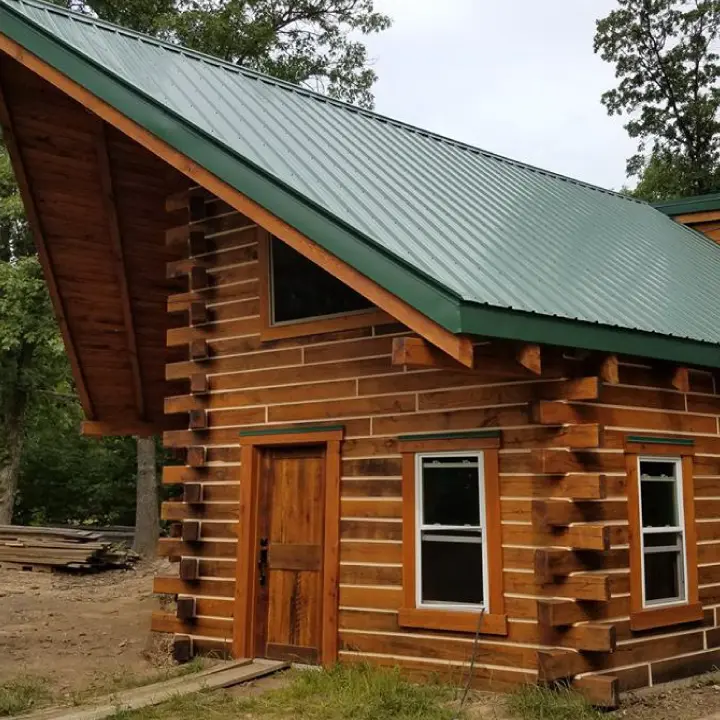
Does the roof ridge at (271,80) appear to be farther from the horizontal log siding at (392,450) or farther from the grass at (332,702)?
the grass at (332,702)

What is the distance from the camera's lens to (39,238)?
11.5 meters

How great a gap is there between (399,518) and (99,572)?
12273 mm

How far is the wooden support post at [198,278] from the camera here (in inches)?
418

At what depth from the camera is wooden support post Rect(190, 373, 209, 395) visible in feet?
33.9

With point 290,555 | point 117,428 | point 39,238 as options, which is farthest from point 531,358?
point 117,428

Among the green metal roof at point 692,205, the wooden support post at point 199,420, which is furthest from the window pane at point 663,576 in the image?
the green metal roof at point 692,205

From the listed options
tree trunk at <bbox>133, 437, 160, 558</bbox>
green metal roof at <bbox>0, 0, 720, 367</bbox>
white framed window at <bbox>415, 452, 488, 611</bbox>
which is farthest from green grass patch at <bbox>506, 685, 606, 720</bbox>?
tree trunk at <bbox>133, 437, 160, 558</bbox>

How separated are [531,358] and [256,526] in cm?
383

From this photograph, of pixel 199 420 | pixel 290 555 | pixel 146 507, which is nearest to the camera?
pixel 290 555

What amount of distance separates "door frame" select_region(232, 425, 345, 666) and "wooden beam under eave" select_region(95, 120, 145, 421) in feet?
11.4

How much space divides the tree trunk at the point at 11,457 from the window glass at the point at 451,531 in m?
18.8

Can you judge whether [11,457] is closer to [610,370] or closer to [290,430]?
[290,430]

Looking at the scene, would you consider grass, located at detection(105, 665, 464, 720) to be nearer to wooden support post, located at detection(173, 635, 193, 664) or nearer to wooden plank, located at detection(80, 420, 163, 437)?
wooden support post, located at detection(173, 635, 193, 664)

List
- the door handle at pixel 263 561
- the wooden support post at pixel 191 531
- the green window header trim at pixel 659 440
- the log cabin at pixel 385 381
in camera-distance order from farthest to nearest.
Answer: the wooden support post at pixel 191 531 < the door handle at pixel 263 561 < the green window header trim at pixel 659 440 < the log cabin at pixel 385 381
